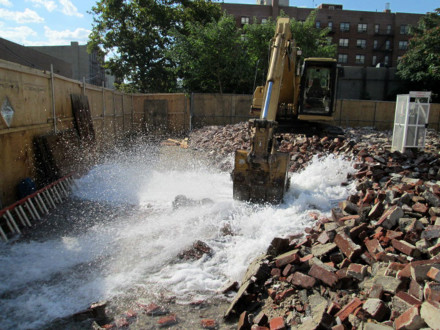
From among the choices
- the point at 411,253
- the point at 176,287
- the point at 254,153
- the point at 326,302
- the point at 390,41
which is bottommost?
the point at 176,287

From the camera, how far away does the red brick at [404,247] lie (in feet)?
13.9

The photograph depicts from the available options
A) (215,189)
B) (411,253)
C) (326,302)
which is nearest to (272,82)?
(215,189)

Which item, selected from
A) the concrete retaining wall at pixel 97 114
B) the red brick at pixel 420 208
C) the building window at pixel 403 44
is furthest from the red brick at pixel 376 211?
the building window at pixel 403 44

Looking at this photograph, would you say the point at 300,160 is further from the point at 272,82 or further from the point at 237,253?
the point at 237,253

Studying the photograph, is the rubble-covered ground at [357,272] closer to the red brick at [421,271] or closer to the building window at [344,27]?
the red brick at [421,271]

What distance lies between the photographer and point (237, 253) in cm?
546

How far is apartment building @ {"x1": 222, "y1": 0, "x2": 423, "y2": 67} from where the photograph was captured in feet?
165

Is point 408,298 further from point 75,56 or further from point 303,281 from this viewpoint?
point 75,56

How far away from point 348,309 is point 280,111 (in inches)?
387

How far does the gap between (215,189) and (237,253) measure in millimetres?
3680

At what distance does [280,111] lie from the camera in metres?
12.6

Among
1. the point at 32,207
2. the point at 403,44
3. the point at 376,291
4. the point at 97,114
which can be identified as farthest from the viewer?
the point at 403,44

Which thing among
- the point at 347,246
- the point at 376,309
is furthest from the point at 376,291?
the point at 347,246

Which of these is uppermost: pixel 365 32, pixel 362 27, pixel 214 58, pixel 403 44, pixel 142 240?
pixel 362 27
